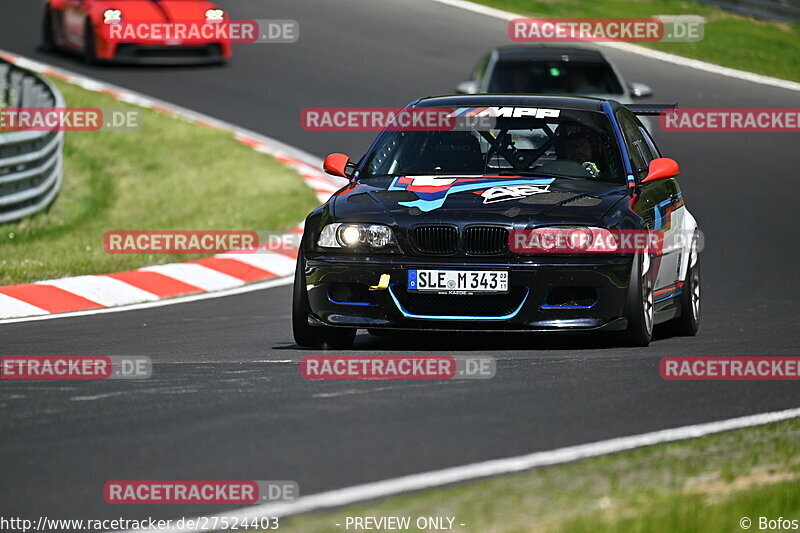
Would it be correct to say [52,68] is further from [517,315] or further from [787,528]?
[787,528]

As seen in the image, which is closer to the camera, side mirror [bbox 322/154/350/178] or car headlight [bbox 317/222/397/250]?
car headlight [bbox 317/222/397/250]

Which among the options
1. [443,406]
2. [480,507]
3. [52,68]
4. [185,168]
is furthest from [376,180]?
[52,68]

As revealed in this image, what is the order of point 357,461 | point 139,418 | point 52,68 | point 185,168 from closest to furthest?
point 357,461
point 139,418
point 185,168
point 52,68

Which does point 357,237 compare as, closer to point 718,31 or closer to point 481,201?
point 481,201

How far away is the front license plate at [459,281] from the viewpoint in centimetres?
862

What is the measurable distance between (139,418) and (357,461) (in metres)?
1.24

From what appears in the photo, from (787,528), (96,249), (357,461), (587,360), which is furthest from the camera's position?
(96,249)

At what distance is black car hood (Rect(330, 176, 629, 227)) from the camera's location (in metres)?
8.74

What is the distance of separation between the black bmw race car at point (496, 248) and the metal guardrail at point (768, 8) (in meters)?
21.0

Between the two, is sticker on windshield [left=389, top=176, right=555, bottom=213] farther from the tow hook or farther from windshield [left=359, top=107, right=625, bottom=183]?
the tow hook

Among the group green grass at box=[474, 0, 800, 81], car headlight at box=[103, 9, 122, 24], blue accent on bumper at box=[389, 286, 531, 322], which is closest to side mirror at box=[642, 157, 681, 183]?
blue accent on bumper at box=[389, 286, 531, 322]

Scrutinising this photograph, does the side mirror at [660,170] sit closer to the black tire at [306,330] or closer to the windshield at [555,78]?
the black tire at [306,330]

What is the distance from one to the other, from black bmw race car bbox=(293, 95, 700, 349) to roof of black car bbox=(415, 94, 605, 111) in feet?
1.12

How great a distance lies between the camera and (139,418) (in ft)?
22.1
